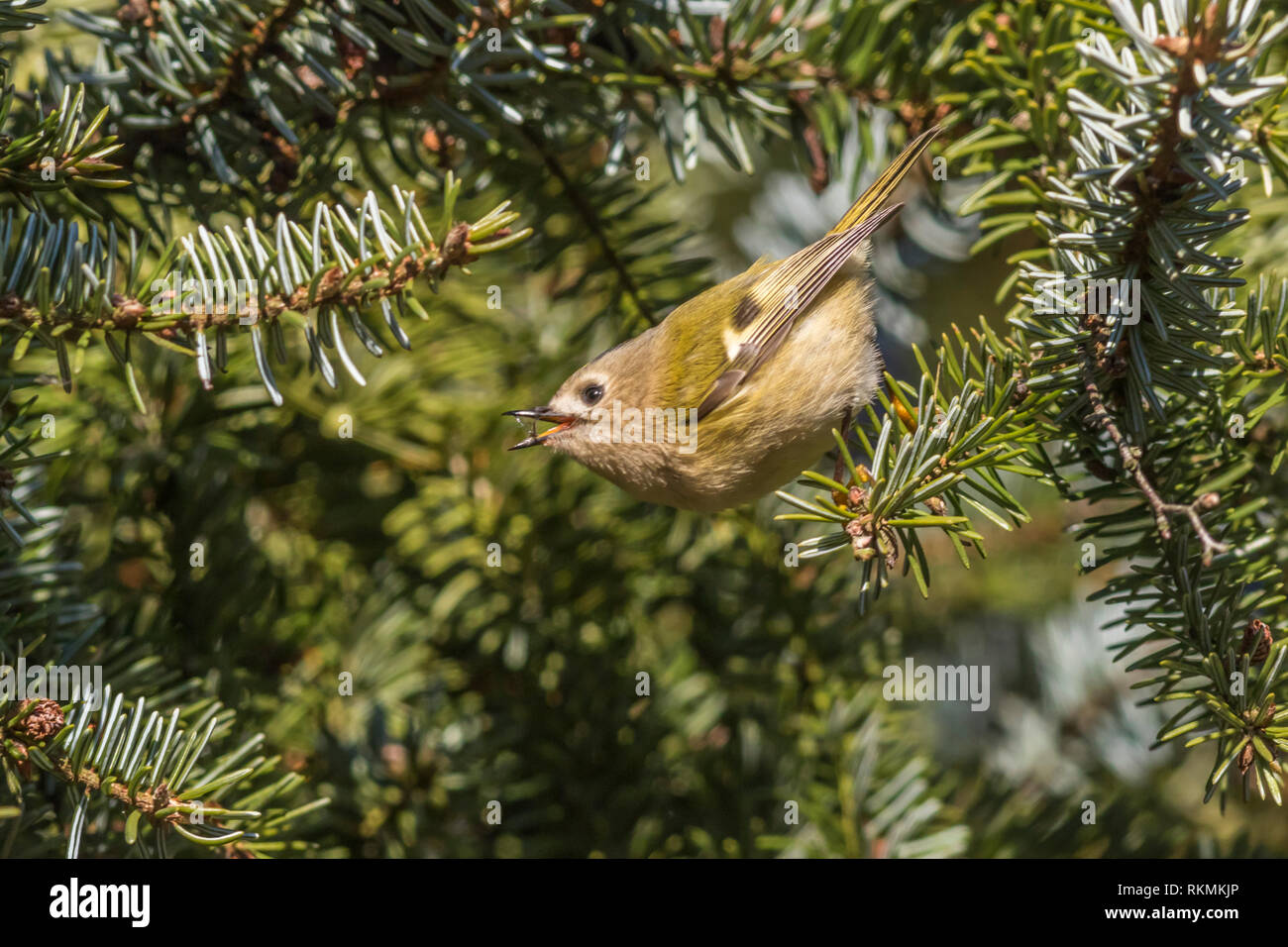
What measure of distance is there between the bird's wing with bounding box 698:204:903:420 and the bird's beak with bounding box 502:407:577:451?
20 cm

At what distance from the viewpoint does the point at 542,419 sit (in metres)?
1.44

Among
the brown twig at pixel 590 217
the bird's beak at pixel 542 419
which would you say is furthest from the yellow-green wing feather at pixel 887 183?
the bird's beak at pixel 542 419

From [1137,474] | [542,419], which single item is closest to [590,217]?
[542,419]

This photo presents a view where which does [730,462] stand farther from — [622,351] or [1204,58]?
[1204,58]

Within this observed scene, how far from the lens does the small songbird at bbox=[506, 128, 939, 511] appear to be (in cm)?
135

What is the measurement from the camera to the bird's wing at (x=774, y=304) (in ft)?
4.79

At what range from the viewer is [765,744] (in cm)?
144

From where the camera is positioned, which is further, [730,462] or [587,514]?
[587,514]

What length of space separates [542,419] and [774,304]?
0.41 meters

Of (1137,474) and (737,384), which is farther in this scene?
(737,384)

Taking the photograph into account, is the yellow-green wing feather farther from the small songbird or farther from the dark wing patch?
the dark wing patch

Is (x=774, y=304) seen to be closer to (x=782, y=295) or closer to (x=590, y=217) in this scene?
(x=782, y=295)
